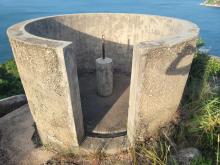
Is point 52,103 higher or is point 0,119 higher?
point 52,103

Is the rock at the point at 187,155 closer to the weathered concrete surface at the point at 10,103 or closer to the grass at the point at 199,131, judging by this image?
the grass at the point at 199,131

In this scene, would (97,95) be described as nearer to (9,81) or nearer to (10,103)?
(10,103)

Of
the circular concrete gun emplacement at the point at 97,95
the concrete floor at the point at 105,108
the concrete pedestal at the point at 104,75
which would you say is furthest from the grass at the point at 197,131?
the concrete pedestal at the point at 104,75

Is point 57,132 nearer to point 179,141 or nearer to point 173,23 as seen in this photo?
point 179,141

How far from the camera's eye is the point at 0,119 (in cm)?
688

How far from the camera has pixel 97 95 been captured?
7516 mm

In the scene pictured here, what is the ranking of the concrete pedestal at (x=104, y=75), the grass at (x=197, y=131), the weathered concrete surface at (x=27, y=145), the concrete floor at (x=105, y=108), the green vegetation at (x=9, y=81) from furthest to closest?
the green vegetation at (x=9, y=81)
the concrete pedestal at (x=104, y=75)
the concrete floor at (x=105, y=108)
the weathered concrete surface at (x=27, y=145)
the grass at (x=197, y=131)

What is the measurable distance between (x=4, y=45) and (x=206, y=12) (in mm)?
32658

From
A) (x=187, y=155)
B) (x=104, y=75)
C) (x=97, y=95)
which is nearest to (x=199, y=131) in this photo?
(x=187, y=155)

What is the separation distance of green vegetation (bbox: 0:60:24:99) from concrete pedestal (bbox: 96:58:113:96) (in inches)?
188

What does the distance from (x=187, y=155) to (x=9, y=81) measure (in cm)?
900

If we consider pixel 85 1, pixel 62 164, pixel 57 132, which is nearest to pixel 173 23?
pixel 57 132

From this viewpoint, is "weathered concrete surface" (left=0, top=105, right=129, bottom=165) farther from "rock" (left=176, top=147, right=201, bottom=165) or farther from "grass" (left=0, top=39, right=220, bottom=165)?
"rock" (left=176, top=147, right=201, bottom=165)

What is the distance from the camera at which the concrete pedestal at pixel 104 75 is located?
708cm
